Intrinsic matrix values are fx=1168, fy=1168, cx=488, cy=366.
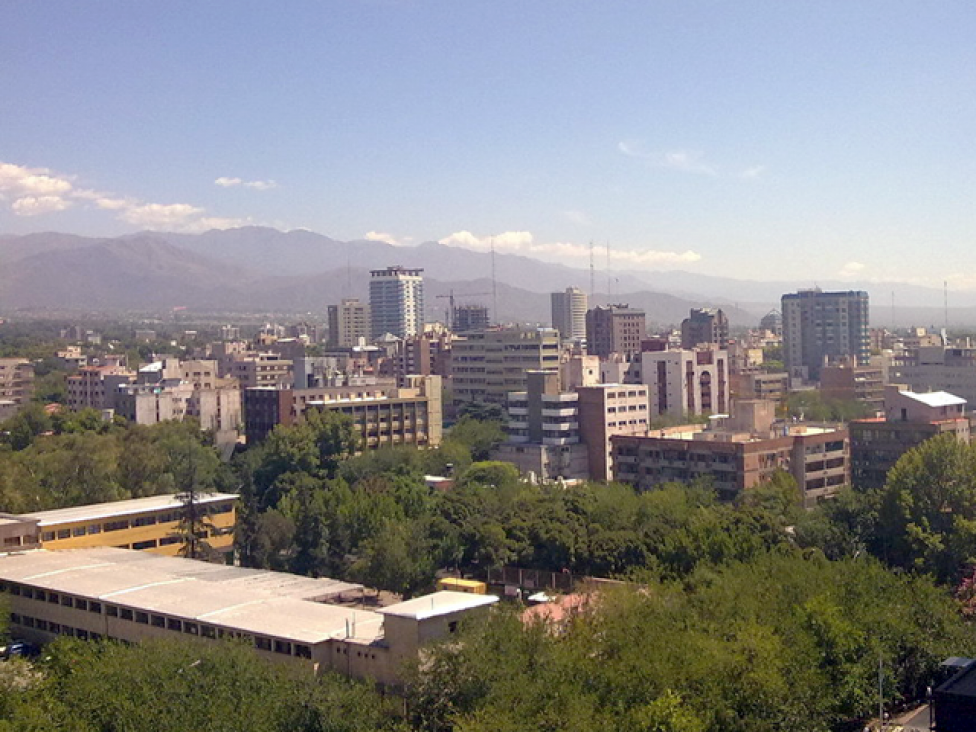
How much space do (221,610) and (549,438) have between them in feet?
81.0

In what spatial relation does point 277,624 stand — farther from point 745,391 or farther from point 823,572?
point 745,391

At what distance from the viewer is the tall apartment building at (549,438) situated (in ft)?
138

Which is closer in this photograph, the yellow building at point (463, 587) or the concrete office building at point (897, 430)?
the yellow building at point (463, 587)

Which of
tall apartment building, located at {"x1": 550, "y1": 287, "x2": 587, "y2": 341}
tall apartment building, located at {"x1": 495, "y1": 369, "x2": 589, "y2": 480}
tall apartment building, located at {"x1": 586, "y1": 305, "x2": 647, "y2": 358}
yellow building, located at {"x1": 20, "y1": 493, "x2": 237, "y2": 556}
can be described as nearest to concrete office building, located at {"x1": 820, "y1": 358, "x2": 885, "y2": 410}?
tall apartment building, located at {"x1": 495, "y1": 369, "x2": 589, "y2": 480}

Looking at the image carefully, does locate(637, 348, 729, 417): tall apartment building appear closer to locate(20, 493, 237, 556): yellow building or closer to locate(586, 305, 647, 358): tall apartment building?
locate(20, 493, 237, 556): yellow building

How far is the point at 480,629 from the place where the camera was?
1609 centimetres

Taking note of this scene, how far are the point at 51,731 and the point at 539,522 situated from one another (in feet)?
44.6

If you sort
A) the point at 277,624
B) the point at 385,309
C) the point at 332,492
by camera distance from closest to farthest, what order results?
1. the point at 277,624
2. the point at 332,492
3. the point at 385,309

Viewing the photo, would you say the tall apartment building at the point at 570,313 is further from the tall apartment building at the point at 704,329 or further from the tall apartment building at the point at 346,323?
the tall apartment building at the point at 704,329

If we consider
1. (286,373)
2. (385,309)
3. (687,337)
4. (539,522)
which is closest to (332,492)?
(539,522)

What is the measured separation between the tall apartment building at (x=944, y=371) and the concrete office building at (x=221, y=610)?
4646 cm

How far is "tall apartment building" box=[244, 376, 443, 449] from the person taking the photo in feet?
153

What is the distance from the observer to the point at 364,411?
46.7 meters

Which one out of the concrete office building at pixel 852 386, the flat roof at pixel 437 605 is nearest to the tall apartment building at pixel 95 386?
the concrete office building at pixel 852 386
